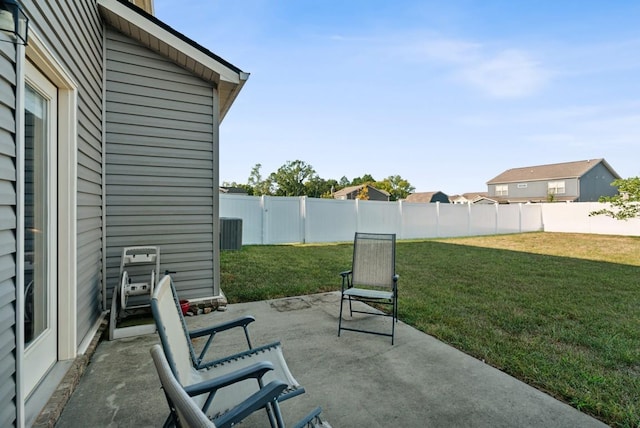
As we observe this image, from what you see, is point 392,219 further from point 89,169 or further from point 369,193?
point 369,193

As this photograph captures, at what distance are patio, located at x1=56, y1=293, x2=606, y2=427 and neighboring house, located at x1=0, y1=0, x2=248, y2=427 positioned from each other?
30cm

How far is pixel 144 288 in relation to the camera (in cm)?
353

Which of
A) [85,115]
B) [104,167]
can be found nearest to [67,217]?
[85,115]

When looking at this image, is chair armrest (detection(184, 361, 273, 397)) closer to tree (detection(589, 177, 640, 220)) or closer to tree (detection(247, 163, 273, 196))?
tree (detection(589, 177, 640, 220))

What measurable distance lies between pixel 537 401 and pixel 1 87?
3591mm

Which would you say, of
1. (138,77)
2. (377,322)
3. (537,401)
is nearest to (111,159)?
(138,77)

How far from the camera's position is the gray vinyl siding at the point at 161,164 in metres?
3.72

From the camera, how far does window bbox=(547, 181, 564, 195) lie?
27.8 meters

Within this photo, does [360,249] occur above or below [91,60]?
below

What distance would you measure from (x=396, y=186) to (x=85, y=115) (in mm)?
50633

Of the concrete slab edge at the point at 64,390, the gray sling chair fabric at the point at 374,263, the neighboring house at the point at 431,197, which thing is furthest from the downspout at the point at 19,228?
the neighboring house at the point at 431,197

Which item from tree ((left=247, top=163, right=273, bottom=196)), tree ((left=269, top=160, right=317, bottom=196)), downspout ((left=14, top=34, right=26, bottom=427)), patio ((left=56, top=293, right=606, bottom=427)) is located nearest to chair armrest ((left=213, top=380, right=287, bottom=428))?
patio ((left=56, top=293, right=606, bottom=427))

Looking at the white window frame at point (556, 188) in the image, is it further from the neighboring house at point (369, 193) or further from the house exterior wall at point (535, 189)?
the neighboring house at point (369, 193)

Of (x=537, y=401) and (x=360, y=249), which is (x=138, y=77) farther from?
(x=537, y=401)
